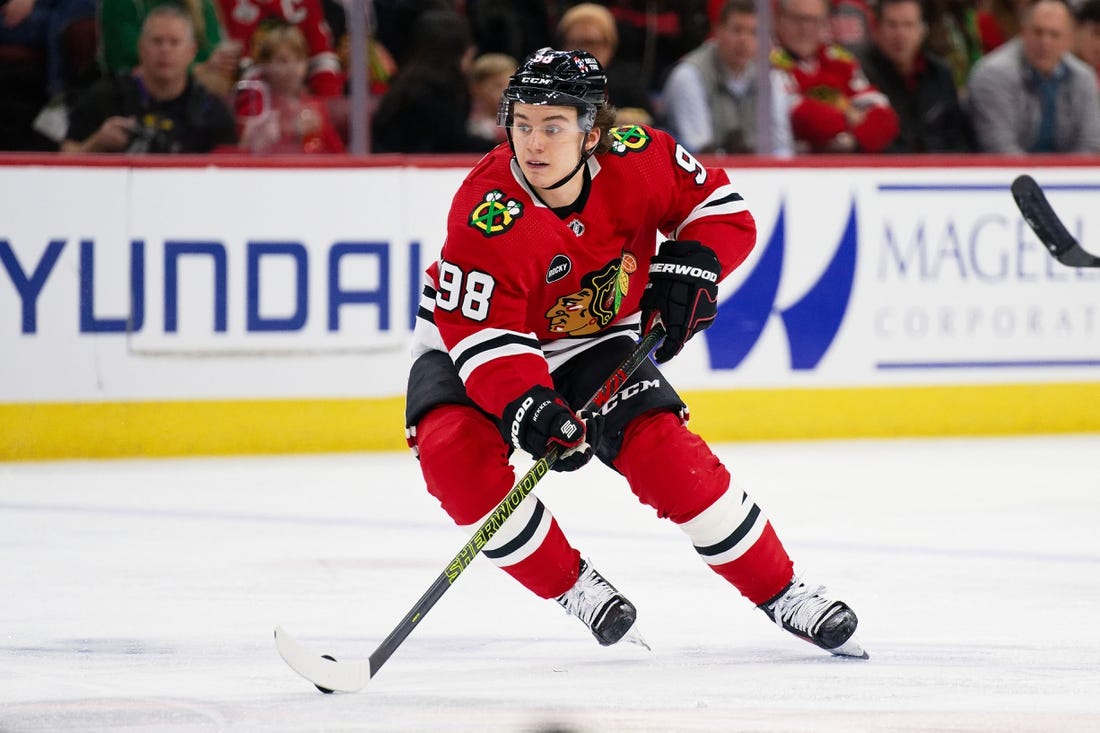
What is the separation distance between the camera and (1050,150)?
21.6ft

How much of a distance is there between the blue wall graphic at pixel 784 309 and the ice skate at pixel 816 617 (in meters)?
3.05

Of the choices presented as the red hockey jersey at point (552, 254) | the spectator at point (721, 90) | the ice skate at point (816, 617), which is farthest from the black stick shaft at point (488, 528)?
the spectator at point (721, 90)

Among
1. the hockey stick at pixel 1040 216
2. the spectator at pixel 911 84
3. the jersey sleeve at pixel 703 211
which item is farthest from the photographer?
the spectator at pixel 911 84

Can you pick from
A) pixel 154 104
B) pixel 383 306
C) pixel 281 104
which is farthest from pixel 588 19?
pixel 154 104

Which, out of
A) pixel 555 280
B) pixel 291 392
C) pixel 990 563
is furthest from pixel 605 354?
pixel 291 392

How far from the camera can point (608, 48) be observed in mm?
6062

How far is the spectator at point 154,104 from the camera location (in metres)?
5.64

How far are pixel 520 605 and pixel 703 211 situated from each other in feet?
2.92

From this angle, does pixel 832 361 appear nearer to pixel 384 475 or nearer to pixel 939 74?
pixel 939 74

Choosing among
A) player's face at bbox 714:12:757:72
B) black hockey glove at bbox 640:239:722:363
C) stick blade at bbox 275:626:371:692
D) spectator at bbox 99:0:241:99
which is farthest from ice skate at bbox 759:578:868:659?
player's face at bbox 714:12:757:72

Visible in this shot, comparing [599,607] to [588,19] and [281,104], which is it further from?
[588,19]

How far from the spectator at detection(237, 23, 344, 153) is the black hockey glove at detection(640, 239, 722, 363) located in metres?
2.89

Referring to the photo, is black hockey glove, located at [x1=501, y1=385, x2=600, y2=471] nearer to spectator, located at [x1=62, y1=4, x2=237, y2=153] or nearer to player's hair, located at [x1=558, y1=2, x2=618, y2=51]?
spectator, located at [x1=62, y1=4, x2=237, y2=153]

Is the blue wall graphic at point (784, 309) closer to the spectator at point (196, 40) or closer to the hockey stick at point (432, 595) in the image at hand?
the spectator at point (196, 40)
